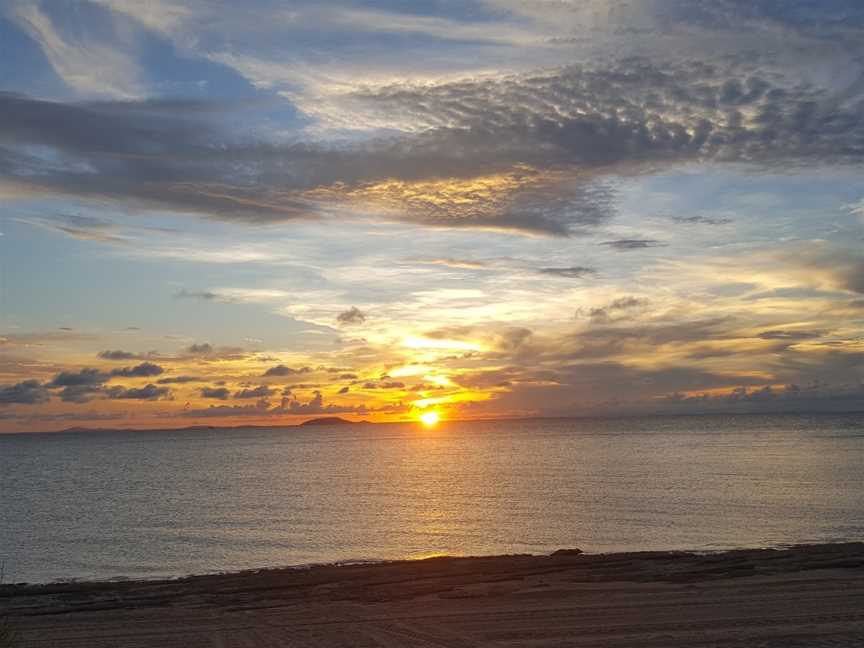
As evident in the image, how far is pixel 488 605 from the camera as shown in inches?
769

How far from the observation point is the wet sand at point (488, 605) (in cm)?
1641

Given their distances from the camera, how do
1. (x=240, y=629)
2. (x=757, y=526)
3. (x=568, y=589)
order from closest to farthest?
(x=240, y=629), (x=568, y=589), (x=757, y=526)

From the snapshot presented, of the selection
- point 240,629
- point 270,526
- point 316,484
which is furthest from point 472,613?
point 316,484

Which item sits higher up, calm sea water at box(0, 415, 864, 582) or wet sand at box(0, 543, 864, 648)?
calm sea water at box(0, 415, 864, 582)

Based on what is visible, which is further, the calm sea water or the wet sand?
the calm sea water

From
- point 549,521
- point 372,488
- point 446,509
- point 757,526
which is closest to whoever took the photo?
point 757,526

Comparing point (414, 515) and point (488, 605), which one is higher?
point (414, 515)

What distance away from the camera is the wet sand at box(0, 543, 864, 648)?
16406 mm

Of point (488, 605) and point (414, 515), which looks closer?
point (488, 605)

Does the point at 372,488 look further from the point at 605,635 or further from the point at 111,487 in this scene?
the point at 605,635

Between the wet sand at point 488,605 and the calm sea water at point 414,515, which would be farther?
the calm sea water at point 414,515

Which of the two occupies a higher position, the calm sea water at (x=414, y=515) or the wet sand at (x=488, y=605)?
the calm sea water at (x=414, y=515)

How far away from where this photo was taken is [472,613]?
18.7 meters

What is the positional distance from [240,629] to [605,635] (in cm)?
804
